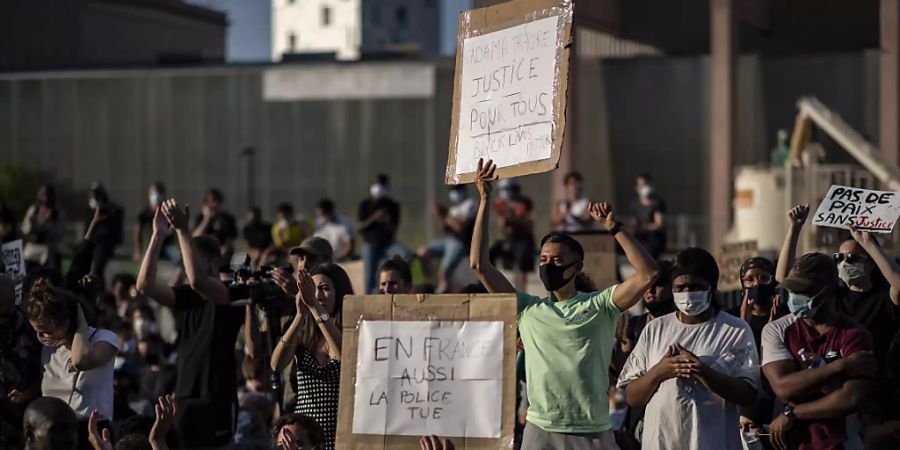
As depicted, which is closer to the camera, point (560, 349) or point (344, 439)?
point (344, 439)

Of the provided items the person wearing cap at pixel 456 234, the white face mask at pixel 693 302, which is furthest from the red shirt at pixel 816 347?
the person wearing cap at pixel 456 234

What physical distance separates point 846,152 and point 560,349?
2449cm

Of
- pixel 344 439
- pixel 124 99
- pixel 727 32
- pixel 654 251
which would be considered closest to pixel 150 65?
pixel 124 99

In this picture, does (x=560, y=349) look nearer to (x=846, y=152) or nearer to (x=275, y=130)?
(x=846, y=152)

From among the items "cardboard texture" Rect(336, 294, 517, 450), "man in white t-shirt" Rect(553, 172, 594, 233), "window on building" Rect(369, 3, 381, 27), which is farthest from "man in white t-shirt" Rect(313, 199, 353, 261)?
"window on building" Rect(369, 3, 381, 27)

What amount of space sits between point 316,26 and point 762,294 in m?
92.7

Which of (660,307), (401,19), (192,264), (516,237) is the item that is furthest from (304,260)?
(401,19)

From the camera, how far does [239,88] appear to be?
3641cm

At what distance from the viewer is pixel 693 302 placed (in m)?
7.30

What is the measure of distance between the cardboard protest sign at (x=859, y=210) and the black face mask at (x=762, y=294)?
0.42 meters

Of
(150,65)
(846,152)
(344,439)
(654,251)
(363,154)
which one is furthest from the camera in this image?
(150,65)

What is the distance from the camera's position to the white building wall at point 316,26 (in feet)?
324

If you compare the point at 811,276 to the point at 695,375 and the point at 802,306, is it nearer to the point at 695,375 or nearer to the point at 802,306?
the point at 802,306

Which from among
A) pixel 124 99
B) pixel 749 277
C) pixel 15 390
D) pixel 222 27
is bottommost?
pixel 15 390
